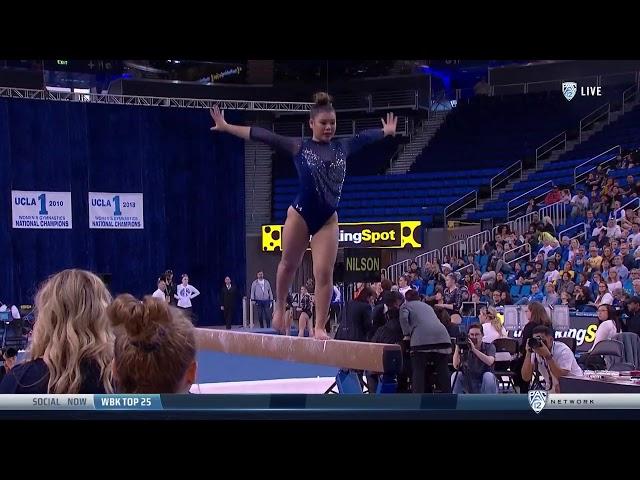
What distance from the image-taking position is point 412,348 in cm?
652

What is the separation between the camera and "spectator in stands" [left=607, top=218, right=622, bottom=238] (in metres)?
7.20

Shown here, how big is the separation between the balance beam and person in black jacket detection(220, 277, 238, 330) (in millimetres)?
237

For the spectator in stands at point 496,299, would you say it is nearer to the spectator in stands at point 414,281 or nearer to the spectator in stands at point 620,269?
the spectator in stands at point 414,281

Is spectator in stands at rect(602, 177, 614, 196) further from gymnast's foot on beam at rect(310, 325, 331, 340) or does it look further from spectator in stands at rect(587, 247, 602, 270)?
gymnast's foot on beam at rect(310, 325, 331, 340)

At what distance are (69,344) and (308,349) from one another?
3.55 metres

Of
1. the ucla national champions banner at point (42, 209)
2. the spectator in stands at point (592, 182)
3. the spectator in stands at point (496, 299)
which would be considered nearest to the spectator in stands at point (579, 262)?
the spectator in stands at point (592, 182)

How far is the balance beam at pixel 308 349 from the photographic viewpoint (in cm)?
559

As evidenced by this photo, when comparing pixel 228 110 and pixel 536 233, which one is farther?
pixel 536 233

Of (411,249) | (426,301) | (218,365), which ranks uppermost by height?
(411,249)

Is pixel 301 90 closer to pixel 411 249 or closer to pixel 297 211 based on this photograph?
pixel 297 211
